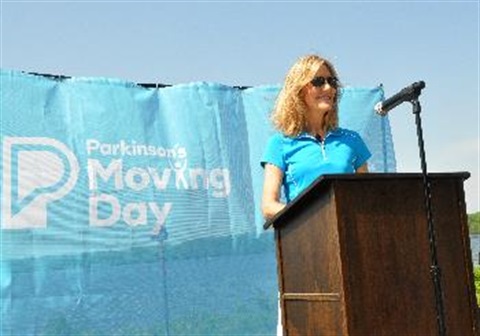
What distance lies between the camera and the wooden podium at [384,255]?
6.59 ft

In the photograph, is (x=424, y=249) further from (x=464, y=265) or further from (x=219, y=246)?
(x=219, y=246)

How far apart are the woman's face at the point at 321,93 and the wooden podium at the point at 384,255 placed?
2.55 ft

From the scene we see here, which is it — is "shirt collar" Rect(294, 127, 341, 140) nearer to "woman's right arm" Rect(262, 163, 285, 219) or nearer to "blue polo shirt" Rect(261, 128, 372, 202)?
"blue polo shirt" Rect(261, 128, 372, 202)

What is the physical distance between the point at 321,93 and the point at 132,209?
378 cm

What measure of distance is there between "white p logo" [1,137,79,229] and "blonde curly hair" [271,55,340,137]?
346cm

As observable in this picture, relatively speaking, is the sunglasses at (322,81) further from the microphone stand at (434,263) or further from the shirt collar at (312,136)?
the microphone stand at (434,263)

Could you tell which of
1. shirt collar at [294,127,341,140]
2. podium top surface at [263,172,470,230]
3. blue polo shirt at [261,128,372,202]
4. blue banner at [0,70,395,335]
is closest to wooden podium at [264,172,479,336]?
podium top surface at [263,172,470,230]

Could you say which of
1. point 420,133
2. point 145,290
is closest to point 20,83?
point 145,290

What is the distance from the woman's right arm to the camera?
2.71 m

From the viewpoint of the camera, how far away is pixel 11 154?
587cm

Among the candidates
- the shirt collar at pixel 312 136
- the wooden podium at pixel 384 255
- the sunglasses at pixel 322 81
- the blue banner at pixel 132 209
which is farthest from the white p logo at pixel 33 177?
the wooden podium at pixel 384 255

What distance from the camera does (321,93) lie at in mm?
2885

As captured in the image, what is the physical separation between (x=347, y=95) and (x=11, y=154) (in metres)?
3.58

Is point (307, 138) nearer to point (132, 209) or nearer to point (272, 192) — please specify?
point (272, 192)
